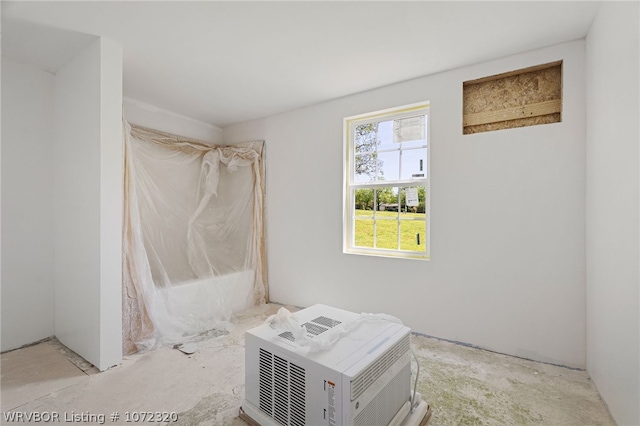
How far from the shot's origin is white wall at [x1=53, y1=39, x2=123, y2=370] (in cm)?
213

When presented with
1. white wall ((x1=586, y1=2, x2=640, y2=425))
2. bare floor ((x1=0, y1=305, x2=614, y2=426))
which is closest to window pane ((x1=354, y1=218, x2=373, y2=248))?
bare floor ((x1=0, y1=305, x2=614, y2=426))

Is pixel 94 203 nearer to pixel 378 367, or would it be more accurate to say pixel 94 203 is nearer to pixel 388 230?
pixel 378 367

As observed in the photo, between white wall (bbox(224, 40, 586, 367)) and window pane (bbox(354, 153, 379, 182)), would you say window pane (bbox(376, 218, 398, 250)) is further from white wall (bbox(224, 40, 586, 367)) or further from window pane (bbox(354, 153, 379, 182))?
window pane (bbox(354, 153, 379, 182))

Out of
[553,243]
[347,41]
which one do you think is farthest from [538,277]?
[347,41]

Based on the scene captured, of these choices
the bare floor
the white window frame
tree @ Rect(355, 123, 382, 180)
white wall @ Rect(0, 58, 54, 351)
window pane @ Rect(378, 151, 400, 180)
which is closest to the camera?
the bare floor

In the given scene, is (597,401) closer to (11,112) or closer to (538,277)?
(538,277)

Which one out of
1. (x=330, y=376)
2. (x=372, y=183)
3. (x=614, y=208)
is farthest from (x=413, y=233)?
(x=330, y=376)

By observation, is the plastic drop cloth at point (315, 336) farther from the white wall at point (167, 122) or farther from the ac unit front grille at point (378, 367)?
the white wall at point (167, 122)

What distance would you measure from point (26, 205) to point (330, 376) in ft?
9.90

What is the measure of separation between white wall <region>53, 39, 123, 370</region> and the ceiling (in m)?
0.27

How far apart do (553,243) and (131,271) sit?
3.45 meters

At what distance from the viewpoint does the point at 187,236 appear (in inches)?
125

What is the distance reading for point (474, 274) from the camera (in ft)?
8.25

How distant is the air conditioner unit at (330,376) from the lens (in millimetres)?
1272
